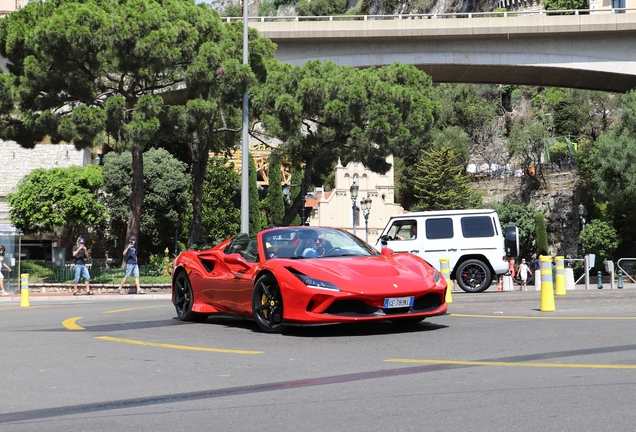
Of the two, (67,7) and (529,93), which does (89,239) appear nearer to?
(67,7)

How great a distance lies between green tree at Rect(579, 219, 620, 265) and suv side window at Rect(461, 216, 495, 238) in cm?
4508

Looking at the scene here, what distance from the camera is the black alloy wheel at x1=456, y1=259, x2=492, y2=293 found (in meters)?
23.3

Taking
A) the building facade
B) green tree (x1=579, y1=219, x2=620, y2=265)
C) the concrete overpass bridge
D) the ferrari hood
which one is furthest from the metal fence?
the building facade

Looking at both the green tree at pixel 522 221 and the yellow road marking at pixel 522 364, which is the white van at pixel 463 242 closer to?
the yellow road marking at pixel 522 364

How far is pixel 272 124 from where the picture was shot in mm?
38844

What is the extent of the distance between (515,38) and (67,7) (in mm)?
28496

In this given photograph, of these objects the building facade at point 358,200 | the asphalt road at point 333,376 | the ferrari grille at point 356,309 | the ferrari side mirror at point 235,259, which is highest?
the building facade at point 358,200

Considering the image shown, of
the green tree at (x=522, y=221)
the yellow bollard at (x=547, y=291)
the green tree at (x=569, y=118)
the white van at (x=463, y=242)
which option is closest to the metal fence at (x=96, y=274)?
the white van at (x=463, y=242)

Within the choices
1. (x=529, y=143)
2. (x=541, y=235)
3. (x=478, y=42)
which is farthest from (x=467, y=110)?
(x=478, y=42)

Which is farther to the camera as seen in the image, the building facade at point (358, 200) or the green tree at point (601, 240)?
the building facade at point (358, 200)

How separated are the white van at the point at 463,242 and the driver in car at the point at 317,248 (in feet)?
38.0

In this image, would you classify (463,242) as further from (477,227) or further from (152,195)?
(152,195)

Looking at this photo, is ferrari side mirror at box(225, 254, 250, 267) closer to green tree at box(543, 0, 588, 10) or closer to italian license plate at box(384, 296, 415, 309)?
italian license plate at box(384, 296, 415, 309)

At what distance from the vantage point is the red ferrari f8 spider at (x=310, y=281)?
1020 centimetres
